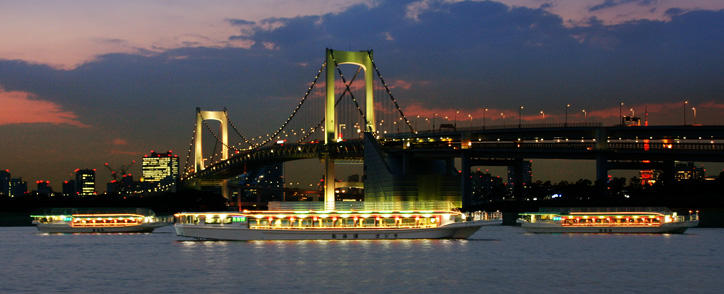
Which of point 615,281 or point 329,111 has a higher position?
point 329,111

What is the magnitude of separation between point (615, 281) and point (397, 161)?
63.6 m

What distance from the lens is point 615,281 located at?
37531 mm

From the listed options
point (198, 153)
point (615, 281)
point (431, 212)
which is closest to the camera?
point (615, 281)

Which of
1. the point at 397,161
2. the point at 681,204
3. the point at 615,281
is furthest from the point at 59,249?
the point at 681,204

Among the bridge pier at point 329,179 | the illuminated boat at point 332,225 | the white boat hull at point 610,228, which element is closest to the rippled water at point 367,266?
the illuminated boat at point 332,225

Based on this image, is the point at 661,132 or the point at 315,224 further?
the point at 661,132

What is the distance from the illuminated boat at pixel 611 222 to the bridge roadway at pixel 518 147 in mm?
23549

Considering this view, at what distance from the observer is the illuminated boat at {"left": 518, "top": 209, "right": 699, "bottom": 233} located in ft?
246

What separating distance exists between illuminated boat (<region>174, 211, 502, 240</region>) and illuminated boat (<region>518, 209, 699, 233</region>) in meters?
10.8

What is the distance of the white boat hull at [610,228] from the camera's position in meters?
74.6

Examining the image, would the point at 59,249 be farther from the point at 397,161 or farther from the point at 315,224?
the point at 397,161

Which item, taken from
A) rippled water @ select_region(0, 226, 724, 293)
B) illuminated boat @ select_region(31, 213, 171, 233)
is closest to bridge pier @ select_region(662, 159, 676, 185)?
rippled water @ select_region(0, 226, 724, 293)

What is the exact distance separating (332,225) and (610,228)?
2398 cm

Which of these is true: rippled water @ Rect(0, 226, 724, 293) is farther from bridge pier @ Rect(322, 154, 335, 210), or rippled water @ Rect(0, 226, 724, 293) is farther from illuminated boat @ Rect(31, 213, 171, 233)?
bridge pier @ Rect(322, 154, 335, 210)
